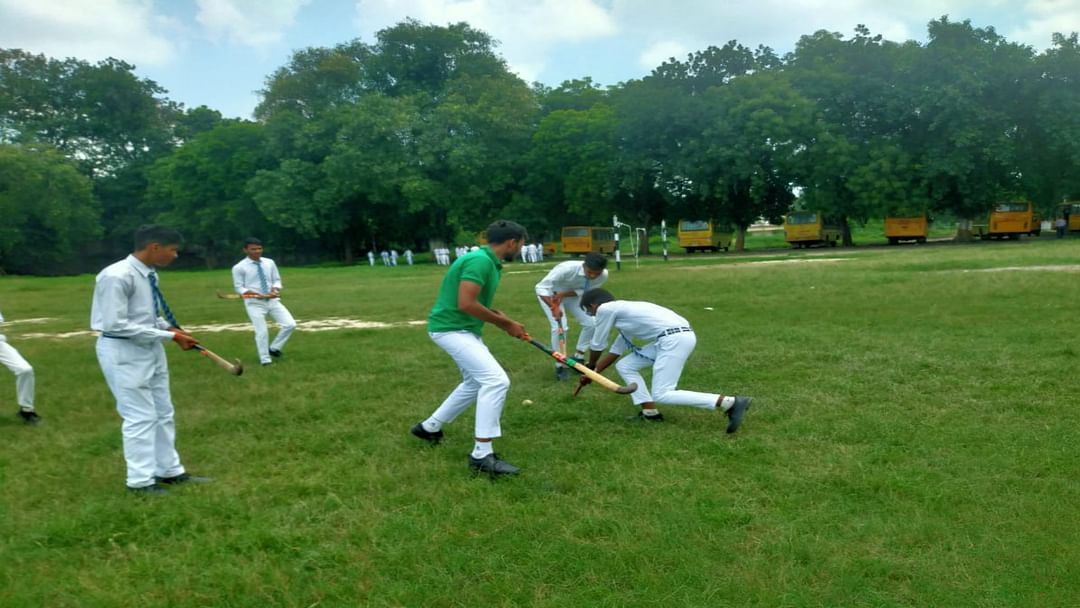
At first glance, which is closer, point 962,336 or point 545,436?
point 545,436

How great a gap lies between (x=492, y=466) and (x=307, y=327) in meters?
10.1

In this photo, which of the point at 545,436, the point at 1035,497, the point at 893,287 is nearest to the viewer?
the point at 1035,497

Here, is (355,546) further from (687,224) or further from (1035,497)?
(687,224)

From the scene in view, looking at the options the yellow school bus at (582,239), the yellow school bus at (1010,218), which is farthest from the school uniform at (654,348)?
the yellow school bus at (1010,218)

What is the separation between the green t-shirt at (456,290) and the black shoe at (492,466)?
0.95 m

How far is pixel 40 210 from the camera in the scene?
44.2 m

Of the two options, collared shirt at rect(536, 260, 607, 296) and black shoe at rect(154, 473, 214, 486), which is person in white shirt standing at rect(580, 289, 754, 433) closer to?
collared shirt at rect(536, 260, 607, 296)

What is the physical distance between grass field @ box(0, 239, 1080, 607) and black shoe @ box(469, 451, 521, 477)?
0.16 m

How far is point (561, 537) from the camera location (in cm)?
407

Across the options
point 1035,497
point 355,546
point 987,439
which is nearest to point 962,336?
point 987,439

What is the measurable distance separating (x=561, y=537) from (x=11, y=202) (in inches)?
1976

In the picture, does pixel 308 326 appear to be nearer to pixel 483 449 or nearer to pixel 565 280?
pixel 565 280

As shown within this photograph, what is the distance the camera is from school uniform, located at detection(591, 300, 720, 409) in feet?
20.3

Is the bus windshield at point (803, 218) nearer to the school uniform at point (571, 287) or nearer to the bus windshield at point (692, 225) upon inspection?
the bus windshield at point (692, 225)
